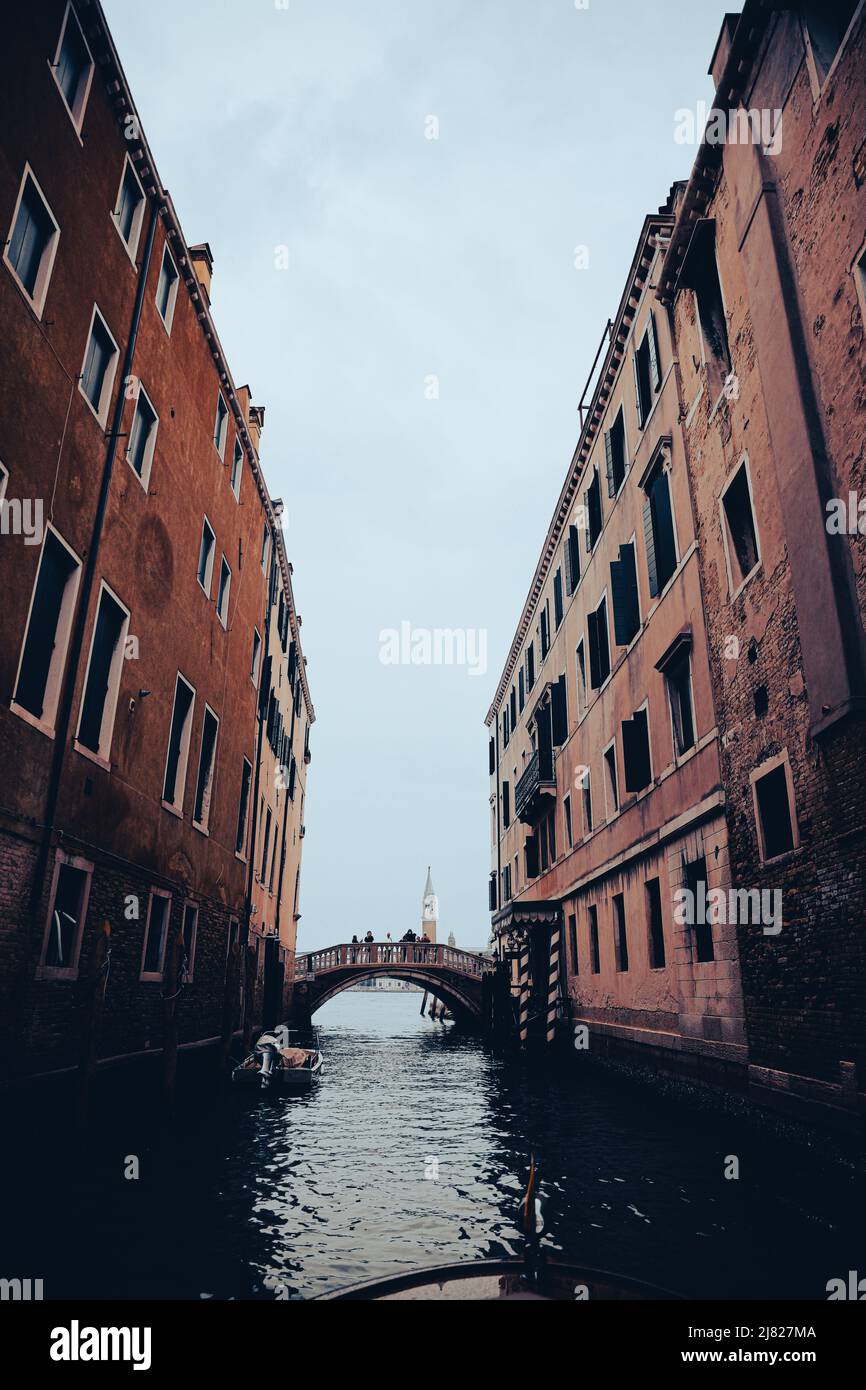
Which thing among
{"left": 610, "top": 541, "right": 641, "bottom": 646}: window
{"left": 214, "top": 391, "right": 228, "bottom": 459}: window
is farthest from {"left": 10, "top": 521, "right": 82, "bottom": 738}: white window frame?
{"left": 610, "top": 541, "right": 641, "bottom": 646}: window

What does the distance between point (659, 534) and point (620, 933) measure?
24.1 feet

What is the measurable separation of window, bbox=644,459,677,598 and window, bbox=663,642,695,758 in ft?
4.51

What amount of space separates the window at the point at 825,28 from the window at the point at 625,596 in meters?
7.58

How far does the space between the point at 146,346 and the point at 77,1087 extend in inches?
368

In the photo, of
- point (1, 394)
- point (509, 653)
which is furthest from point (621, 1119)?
point (509, 653)

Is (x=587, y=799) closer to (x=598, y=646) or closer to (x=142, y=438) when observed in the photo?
(x=598, y=646)

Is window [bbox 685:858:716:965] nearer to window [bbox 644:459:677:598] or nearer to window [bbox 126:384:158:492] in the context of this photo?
window [bbox 644:459:677:598]

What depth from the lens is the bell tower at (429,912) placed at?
53000mm

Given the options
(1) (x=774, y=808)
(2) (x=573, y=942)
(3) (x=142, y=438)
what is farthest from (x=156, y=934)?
(2) (x=573, y=942)

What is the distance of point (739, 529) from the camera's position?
10531 mm

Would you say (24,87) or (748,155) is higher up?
(748,155)

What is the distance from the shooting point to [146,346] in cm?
1170

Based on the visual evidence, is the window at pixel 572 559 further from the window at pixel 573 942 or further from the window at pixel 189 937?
the window at pixel 189 937

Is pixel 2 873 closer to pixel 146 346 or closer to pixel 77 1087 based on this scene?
pixel 77 1087
